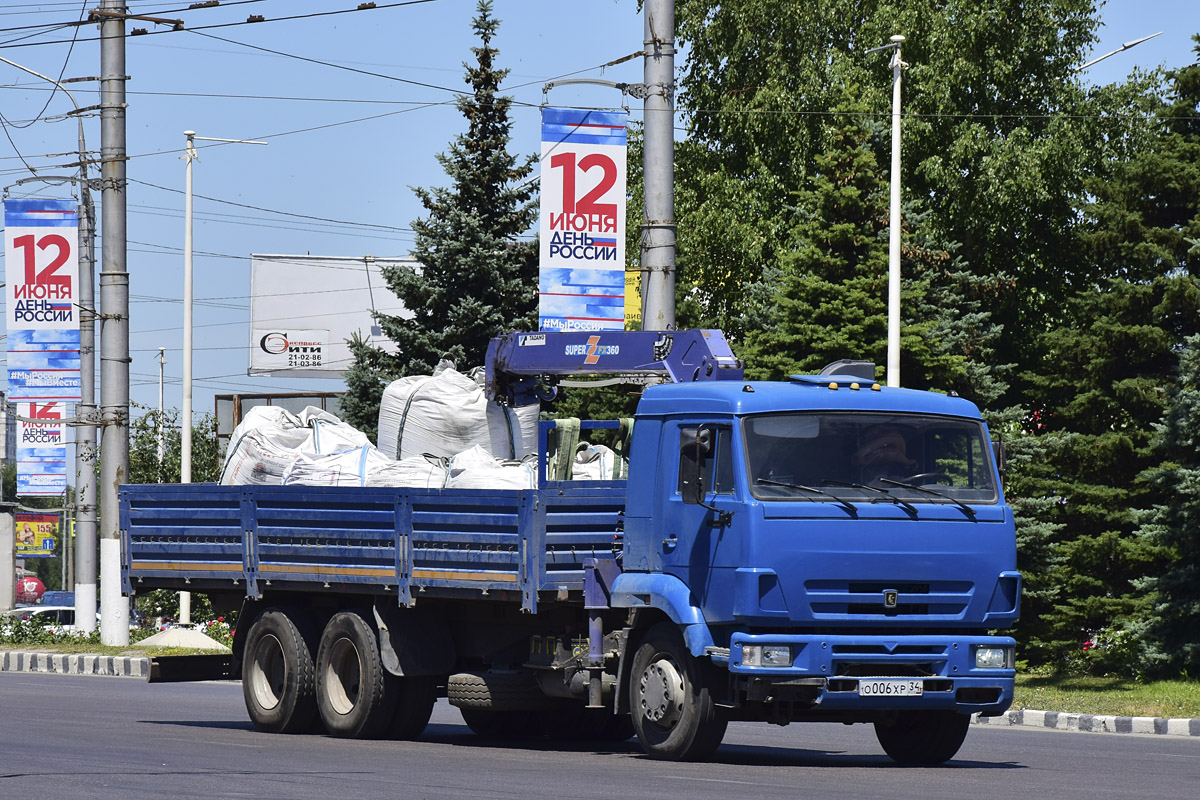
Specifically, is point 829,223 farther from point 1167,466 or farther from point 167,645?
point 167,645

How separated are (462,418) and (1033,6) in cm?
2469

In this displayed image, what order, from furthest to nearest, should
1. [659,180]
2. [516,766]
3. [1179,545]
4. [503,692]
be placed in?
[1179,545] → [659,180] → [503,692] → [516,766]

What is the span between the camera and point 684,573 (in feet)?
40.9

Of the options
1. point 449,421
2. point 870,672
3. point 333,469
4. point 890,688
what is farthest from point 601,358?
point 890,688

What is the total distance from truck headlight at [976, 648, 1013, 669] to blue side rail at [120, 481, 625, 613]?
2.59 metres

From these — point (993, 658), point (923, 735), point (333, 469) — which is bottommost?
point (923, 735)

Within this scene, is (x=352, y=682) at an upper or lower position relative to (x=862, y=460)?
lower

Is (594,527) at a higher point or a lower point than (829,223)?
lower

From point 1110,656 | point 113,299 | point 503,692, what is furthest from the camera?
point 113,299

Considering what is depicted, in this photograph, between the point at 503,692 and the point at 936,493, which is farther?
the point at 503,692

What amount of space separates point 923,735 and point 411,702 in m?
4.21

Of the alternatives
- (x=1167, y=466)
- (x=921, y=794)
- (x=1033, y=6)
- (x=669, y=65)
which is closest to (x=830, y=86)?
(x=1033, y=6)

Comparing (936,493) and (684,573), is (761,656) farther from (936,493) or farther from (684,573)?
(936,493)

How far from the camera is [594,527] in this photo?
1341cm
